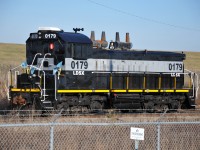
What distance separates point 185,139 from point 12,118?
623cm

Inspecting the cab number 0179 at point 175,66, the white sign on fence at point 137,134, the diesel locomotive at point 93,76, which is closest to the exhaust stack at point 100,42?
the diesel locomotive at point 93,76

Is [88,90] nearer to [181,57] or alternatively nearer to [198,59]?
[181,57]

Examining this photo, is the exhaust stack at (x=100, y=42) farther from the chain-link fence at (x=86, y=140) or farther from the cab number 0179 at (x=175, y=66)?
the chain-link fence at (x=86, y=140)

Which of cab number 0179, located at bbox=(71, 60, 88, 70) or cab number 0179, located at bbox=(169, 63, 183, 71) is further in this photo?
cab number 0179, located at bbox=(169, 63, 183, 71)

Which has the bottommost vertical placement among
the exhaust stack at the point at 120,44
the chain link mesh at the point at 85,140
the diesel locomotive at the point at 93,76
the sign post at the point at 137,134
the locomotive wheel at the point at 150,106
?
the chain link mesh at the point at 85,140

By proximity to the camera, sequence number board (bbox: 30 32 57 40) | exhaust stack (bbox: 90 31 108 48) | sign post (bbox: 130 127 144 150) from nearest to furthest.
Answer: sign post (bbox: 130 127 144 150) → number board (bbox: 30 32 57 40) → exhaust stack (bbox: 90 31 108 48)

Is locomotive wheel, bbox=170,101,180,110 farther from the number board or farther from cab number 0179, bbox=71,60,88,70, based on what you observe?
the number board

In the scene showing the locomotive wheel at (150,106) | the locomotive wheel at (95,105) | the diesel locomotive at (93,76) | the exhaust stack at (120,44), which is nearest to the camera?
the diesel locomotive at (93,76)

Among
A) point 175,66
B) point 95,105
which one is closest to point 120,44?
point 175,66

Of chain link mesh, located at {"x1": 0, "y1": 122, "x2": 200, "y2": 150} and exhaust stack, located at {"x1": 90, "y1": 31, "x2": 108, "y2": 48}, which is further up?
exhaust stack, located at {"x1": 90, "y1": 31, "x2": 108, "y2": 48}

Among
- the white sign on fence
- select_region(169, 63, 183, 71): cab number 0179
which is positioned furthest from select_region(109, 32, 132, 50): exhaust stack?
the white sign on fence

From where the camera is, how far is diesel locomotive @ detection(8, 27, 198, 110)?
60.7 ft

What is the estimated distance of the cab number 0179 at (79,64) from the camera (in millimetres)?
18812

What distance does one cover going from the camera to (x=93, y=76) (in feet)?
64.0
